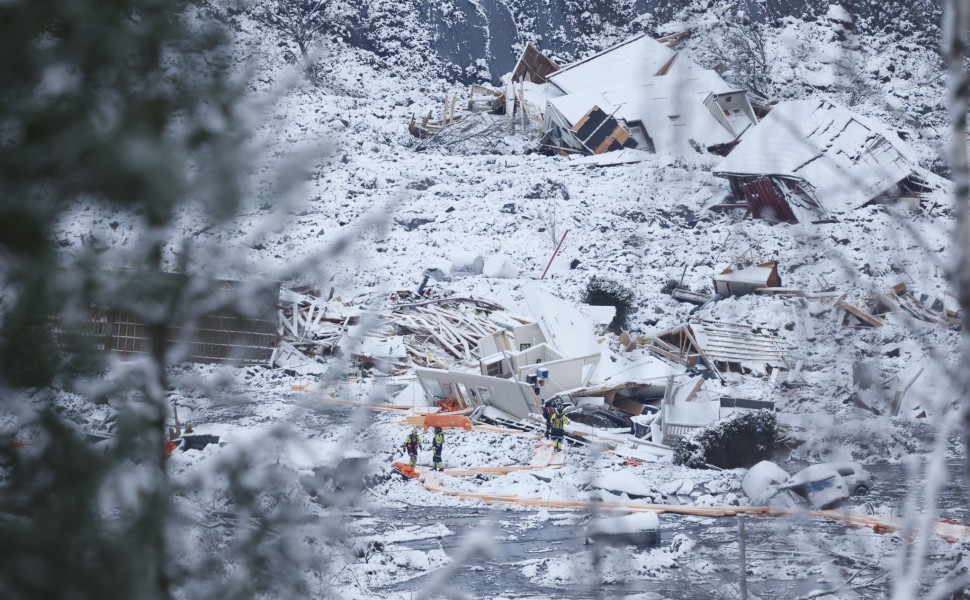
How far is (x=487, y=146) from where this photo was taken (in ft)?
54.5

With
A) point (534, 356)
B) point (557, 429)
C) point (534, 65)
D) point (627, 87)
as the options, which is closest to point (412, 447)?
point (557, 429)

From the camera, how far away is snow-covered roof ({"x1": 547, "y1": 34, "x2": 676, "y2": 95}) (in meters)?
17.1

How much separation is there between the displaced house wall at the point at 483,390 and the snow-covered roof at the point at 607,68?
938 centimetres

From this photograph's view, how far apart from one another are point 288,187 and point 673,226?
12.5m

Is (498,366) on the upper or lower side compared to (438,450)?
upper

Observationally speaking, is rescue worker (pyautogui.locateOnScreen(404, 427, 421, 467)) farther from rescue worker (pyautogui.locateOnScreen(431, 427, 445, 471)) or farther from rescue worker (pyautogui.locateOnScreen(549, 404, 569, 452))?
rescue worker (pyautogui.locateOnScreen(549, 404, 569, 452))

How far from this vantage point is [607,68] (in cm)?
1770

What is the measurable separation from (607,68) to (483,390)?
413 inches

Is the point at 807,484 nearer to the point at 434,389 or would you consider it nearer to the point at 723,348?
the point at 434,389

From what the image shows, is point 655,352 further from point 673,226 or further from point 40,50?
point 40,50

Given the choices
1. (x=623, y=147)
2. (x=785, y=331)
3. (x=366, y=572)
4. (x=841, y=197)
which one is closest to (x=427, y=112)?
(x=623, y=147)

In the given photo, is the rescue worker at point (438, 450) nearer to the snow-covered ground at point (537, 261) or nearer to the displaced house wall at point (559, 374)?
the snow-covered ground at point (537, 261)


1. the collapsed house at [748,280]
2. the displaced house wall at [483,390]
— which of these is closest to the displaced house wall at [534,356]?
the displaced house wall at [483,390]

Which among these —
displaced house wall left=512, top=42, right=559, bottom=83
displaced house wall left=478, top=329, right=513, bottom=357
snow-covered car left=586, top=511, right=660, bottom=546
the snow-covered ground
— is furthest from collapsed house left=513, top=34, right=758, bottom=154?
snow-covered car left=586, top=511, right=660, bottom=546
